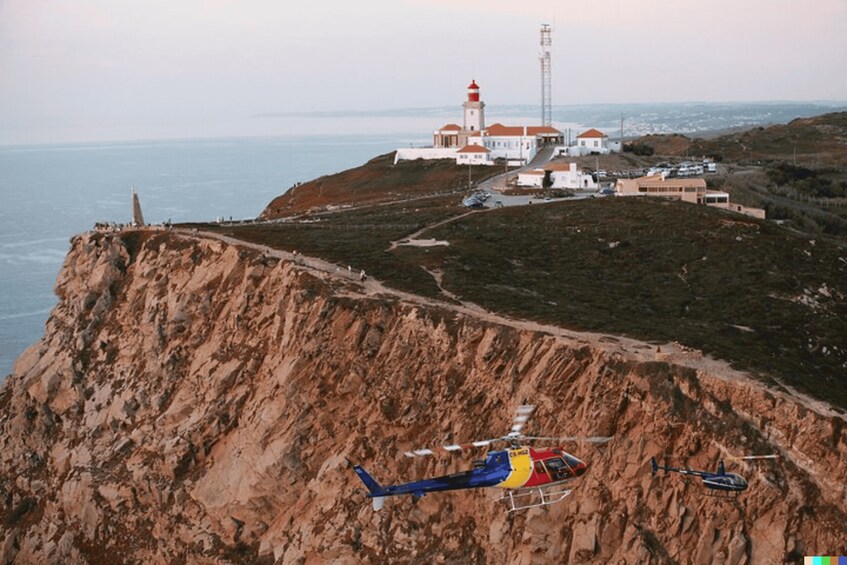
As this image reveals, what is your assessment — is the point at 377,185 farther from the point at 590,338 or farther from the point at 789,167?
the point at 590,338

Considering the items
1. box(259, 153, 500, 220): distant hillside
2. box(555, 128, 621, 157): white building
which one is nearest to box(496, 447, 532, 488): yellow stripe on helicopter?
box(259, 153, 500, 220): distant hillside

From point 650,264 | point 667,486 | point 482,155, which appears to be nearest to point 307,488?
point 667,486

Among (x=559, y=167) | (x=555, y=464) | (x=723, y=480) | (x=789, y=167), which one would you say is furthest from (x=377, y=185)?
(x=723, y=480)

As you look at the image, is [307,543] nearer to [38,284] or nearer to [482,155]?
[482,155]

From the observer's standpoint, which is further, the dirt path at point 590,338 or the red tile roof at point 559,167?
the red tile roof at point 559,167

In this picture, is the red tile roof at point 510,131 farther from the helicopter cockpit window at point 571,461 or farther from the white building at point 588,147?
the helicopter cockpit window at point 571,461

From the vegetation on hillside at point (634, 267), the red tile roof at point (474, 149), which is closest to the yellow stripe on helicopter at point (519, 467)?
the vegetation on hillside at point (634, 267)

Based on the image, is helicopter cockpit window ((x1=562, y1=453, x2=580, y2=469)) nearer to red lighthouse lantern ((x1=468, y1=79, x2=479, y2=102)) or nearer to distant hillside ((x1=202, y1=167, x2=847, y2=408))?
distant hillside ((x1=202, y1=167, x2=847, y2=408))
